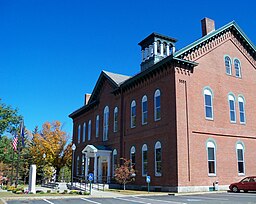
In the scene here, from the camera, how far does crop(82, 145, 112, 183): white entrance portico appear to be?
3347 centimetres

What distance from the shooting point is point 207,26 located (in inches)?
1183

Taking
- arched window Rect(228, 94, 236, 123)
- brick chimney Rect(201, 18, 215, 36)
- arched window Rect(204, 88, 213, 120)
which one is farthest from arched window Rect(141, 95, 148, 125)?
brick chimney Rect(201, 18, 215, 36)

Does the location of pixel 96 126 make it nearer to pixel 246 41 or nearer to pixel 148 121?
pixel 148 121

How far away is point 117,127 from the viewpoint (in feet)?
111

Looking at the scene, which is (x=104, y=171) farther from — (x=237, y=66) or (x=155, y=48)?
(x=237, y=66)

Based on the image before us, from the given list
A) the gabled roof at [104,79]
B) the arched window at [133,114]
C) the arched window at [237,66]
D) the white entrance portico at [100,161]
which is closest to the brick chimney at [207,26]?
the arched window at [237,66]

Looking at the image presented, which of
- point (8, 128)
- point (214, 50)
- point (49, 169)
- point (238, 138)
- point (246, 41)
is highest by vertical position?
point (246, 41)

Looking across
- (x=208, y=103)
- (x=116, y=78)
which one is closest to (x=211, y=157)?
(x=208, y=103)

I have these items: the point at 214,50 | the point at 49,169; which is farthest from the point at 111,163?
the point at 49,169

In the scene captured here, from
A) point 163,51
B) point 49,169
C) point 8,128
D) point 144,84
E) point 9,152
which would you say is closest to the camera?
point 144,84

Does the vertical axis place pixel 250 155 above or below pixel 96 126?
below

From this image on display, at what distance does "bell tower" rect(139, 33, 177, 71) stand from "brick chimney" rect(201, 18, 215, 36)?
4379 millimetres

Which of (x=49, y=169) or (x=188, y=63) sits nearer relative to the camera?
(x=188, y=63)

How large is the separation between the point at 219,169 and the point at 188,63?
30.2 feet
